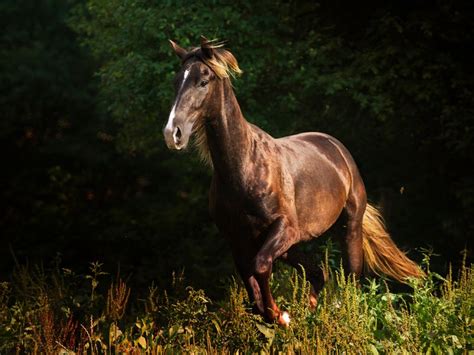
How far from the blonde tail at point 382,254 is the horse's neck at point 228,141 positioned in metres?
2.52

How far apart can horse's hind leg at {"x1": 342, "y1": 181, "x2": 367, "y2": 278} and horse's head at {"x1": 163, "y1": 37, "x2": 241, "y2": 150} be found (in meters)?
2.48

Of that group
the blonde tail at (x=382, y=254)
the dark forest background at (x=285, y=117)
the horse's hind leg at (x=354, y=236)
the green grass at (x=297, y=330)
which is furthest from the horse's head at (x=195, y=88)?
the dark forest background at (x=285, y=117)

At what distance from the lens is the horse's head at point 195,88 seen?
18.0 feet

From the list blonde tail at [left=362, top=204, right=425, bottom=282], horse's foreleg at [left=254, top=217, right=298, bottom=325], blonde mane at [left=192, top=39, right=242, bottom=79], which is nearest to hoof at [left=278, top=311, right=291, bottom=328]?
horse's foreleg at [left=254, top=217, right=298, bottom=325]

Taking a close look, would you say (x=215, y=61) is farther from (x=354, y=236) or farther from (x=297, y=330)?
(x=354, y=236)

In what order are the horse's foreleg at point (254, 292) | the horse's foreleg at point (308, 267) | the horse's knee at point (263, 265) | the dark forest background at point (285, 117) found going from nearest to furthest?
the horse's knee at point (263, 265) < the horse's foreleg at point (254, 292) < the horse's foreleg at point (308, 267) < the dark forest background at point (285, 117)

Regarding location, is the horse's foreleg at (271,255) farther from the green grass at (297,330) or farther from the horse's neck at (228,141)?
the horse's neck at (228,141)

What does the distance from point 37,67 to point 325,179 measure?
16.7 meters

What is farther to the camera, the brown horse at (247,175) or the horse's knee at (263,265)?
the horse's knee at (263,265)

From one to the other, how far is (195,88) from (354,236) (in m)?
2.88

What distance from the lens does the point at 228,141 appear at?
6090 millimetres

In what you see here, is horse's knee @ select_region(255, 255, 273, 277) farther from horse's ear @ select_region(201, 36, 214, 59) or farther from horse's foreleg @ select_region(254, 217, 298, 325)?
horse's ear @ select_region(201, 36, 214, 59)

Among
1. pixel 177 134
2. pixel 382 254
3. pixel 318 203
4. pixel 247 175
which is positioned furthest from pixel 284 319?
pixel 382 254

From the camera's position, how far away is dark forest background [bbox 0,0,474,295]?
12.0 meters
